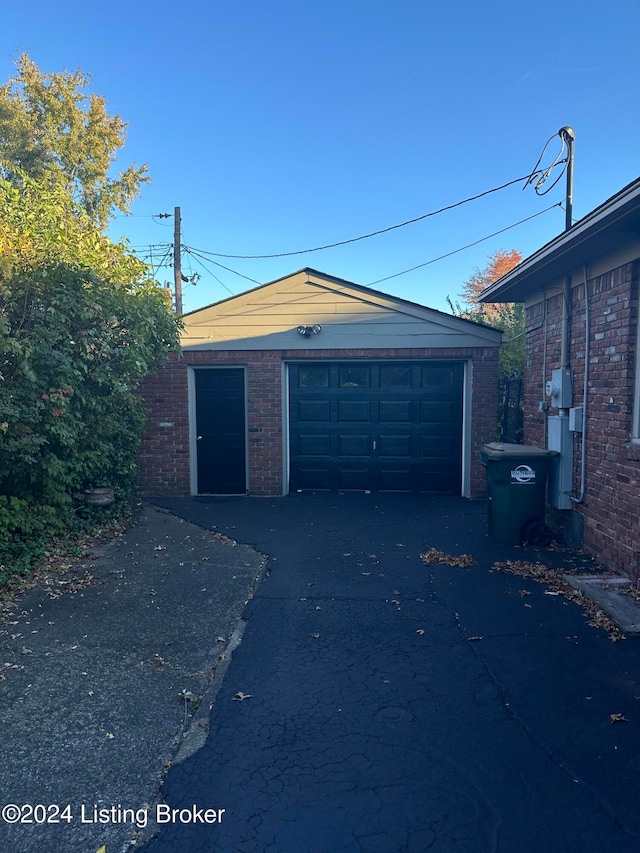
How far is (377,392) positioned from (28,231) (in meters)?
5.38

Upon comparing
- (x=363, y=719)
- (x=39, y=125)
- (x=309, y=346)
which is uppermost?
(x=39, y=125)

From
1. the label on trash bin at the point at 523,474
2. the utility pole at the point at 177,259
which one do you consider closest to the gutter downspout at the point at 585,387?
the label on trash bin at the point at 523,474

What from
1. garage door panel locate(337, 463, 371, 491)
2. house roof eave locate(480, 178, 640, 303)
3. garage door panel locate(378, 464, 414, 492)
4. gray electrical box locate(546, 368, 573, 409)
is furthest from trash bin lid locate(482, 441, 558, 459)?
garage door panel locate(337, 463, 371, 491)

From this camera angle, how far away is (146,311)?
6.51m

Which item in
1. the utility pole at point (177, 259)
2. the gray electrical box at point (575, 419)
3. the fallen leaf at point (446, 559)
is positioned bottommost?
the fallen leaf at point (446, 559)

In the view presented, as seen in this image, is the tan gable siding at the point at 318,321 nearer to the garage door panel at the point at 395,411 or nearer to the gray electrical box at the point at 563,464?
the garage door panel at the point at 395,411

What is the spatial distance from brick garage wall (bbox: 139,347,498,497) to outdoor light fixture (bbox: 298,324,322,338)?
0.90 feet

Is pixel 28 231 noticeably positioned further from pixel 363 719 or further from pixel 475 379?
pixel 475 379

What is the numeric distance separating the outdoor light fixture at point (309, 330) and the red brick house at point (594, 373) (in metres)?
2.95

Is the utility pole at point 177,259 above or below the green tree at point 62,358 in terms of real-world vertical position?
above

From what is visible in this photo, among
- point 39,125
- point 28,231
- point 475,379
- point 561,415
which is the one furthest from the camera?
point 39,125

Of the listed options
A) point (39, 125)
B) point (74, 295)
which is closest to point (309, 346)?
point (74, 295)

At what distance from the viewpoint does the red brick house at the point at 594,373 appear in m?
4.76

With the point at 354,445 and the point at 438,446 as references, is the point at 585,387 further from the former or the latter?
the point at 354,445
